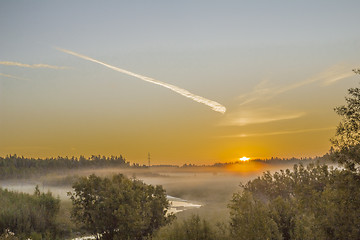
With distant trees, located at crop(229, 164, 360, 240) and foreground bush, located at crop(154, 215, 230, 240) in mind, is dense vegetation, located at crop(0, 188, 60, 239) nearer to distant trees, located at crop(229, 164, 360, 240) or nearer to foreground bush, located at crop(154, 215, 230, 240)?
foreground bush, located at crop(154, 215, 230, 240)

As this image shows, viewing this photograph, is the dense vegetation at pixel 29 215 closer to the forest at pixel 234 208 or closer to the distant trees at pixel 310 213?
the forest at pixel 234 208

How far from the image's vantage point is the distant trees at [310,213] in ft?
63.3

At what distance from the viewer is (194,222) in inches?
1113

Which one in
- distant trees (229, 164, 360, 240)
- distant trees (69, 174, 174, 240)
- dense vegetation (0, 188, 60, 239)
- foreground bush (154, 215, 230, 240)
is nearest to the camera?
distant trees (229, 164, 360, 240)

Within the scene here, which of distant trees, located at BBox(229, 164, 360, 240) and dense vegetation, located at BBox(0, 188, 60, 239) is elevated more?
distant trees, located at BBox(229, 164, 360, 240)

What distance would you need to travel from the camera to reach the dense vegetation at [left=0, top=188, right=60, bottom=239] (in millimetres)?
41000

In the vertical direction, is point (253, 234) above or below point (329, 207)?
below

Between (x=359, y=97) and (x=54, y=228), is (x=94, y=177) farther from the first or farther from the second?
(x=359, y=97)

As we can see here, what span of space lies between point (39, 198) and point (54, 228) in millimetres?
4800

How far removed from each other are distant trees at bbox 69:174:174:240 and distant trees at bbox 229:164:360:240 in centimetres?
944

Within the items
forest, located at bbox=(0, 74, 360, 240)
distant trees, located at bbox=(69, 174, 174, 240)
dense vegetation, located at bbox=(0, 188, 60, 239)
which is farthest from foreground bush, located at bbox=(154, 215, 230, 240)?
dense vegetation, located at bbox=(0, 188, 60, 239)

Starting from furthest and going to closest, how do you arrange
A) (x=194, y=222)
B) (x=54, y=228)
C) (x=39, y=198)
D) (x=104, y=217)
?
(x=39, y=198)
(x=54, y=228)
(x=104, y=217)
(x=194, y=222)

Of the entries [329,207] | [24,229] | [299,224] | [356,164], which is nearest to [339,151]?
[356,164]

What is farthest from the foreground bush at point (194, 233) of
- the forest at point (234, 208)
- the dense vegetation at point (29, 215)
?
the dense vegetation at point (29, 215)
